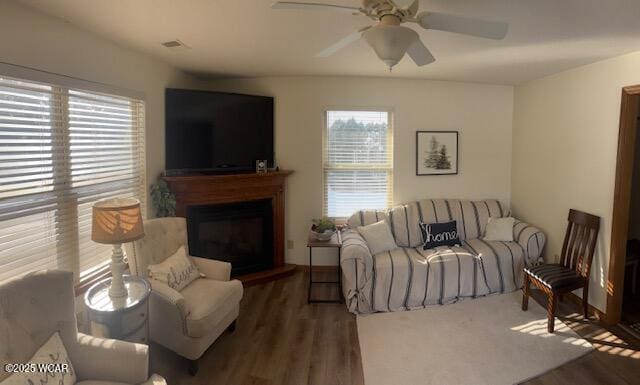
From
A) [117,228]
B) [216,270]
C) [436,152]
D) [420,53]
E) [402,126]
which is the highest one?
[420,53]

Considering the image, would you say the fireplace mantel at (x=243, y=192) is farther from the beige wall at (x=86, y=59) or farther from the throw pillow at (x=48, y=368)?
the throw pillow at (x=48, y=368)

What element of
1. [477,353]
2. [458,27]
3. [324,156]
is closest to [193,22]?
[458,27]

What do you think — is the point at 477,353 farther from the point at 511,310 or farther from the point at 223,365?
the point at 223,365

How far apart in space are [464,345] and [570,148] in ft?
7.60

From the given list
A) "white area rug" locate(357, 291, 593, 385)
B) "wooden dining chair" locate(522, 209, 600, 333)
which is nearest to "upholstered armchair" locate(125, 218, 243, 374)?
"white area rug" locate(357, 291, 593, 385)

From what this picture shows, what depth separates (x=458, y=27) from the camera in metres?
1.69

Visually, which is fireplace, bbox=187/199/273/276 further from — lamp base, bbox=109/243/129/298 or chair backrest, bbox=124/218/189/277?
lamp base, bbox=109/243/129/298

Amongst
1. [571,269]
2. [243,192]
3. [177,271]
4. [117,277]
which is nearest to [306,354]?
[177,271]

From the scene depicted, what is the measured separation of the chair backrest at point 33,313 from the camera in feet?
5.18

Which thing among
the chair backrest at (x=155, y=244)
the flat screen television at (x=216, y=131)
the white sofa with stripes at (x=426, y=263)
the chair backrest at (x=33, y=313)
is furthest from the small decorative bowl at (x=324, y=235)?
the chair backrest at (x=33, y=313)

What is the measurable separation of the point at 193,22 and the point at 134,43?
0.83 m

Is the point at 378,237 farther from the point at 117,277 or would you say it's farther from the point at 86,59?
the point at 86,59

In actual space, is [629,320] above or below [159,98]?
below

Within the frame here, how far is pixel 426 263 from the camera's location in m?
3.51
